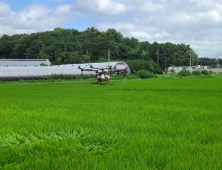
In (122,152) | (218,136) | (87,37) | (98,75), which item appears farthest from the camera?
(87,37)

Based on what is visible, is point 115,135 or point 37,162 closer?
point 37,162

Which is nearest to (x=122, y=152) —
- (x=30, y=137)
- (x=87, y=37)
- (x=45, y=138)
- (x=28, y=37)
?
(x=45, y=138)

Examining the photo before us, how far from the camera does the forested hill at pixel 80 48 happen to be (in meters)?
62.9

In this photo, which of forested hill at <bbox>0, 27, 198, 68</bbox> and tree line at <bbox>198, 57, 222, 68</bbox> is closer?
forested hill at <bbox>0, 27, 198, 68</bbox>

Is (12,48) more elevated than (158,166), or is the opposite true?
(12,48)

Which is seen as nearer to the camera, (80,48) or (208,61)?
(80,48)

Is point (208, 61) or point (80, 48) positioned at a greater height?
point (80, 48)

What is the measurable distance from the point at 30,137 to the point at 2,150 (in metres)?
0.53

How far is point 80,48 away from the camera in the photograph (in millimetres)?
65125

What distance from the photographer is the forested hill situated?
6288 centimetres

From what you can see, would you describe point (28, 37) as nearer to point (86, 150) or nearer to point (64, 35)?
point (64, 35)

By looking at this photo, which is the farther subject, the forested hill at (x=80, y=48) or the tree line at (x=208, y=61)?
the tree line at (x=208, y=61)

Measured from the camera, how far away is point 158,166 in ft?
8.07

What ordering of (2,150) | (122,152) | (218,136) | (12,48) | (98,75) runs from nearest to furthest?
(122,152) < (2,150) < (218,136) < (98,75) < (12,48)
